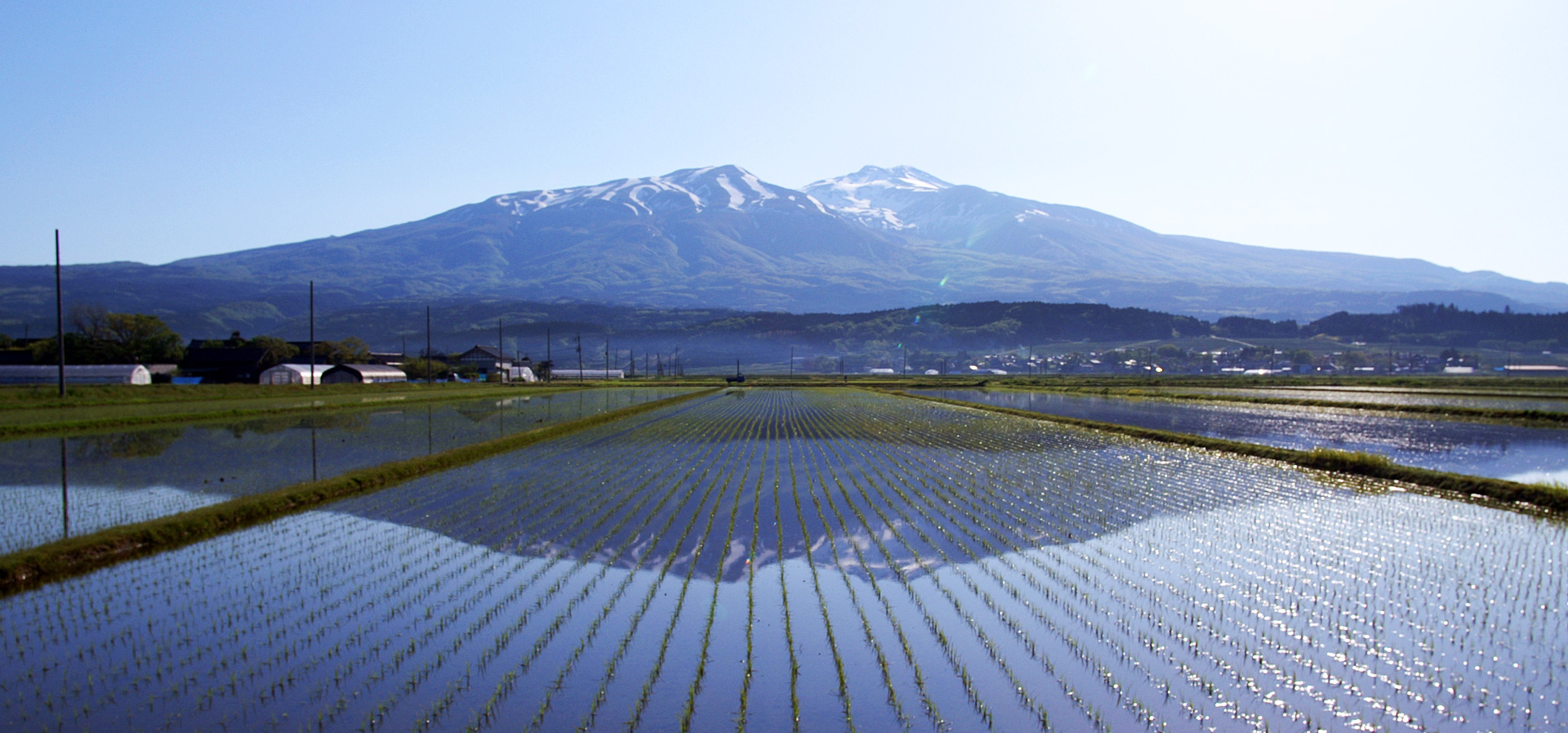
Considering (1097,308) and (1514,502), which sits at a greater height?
(1097,308)

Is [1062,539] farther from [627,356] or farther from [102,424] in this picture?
[627,356]

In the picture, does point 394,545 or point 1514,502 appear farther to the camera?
point 1514,502

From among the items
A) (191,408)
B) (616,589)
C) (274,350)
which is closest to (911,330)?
(274,350)

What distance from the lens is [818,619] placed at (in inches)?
242

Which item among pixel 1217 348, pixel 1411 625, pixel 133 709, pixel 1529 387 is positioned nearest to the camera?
pixel 133 709

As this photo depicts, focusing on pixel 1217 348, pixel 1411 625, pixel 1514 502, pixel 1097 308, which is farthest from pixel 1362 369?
pixel 1411 625

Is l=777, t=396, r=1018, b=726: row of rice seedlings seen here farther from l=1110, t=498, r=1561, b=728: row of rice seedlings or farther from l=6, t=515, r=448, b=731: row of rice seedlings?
l=6, t=515, r=448, b=731: row of rice seedlings

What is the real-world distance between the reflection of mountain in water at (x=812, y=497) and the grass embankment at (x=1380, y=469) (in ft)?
2.44

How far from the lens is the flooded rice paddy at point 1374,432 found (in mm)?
14375

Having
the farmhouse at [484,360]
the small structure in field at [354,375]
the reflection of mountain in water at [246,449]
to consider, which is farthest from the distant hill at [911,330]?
the reflection of mountain in water at [246,449]

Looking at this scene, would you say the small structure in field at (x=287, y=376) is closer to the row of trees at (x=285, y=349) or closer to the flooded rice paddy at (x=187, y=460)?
the row of trees at (x=285, y=349)

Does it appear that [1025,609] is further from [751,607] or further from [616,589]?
[616,589]

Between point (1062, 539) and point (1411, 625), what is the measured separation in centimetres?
332

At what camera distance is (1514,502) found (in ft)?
35.2
